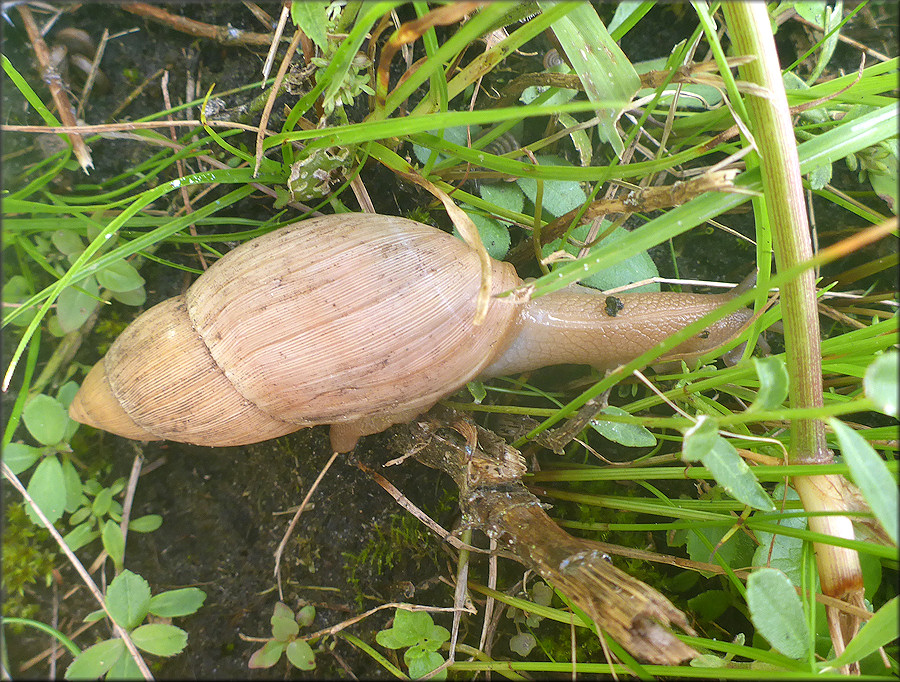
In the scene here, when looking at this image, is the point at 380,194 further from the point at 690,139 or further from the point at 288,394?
the point at 690,139

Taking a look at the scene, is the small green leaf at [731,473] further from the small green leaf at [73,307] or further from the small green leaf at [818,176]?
the small green leaf at [73,307]

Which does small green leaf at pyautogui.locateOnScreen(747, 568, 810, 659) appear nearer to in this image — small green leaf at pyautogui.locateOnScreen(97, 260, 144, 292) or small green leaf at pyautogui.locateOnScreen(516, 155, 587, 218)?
small green leaf at pyautogui.locateOnScreen(516, 155, 587, 218)

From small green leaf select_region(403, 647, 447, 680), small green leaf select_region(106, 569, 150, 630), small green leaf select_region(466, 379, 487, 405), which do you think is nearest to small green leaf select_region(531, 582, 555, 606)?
small green leaf select_region(403, 647, 447, 680)

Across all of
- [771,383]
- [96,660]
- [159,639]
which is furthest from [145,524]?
[771,383]

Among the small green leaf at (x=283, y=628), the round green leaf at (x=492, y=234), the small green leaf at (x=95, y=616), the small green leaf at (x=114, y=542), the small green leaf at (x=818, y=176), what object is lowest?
the small green leaf at (x=283, y=628)

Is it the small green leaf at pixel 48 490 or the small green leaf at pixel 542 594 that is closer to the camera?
the small green leaf at pixel 48 490

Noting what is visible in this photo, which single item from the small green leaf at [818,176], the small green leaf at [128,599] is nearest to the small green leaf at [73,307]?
the small green leaf at [128,599]

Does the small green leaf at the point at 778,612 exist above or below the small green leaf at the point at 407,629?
above
